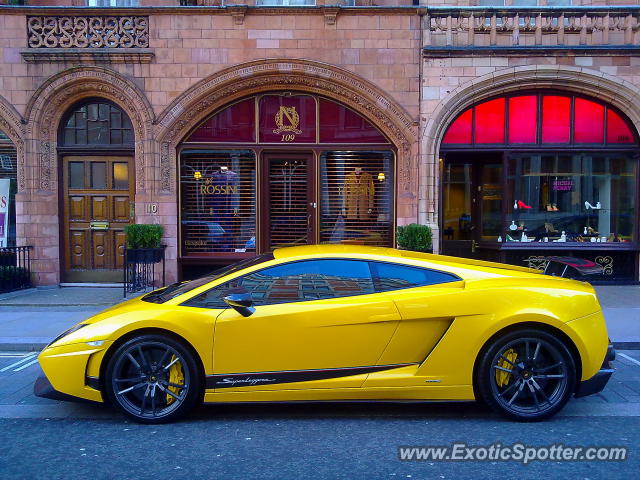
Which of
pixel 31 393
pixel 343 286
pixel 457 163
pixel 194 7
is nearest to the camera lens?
pixel 343 286

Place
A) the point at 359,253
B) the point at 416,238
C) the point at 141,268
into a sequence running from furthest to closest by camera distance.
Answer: the point at 141,268, the point at 416,238, the point at 359,253

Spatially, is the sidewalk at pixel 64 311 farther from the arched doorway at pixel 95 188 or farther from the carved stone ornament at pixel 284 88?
the carved stone ornament at pixel 284 88

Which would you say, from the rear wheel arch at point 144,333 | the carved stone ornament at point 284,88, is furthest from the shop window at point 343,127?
the rear wheel arch at point 144,333

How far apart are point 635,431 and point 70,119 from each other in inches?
459

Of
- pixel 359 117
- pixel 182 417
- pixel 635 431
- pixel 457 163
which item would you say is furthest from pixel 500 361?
pixel 457 163

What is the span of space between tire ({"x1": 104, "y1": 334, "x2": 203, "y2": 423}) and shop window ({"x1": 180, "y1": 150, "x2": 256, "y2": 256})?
7.59 m

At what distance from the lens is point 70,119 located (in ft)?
40.0

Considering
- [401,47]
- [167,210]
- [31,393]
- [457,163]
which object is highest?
[401,47]

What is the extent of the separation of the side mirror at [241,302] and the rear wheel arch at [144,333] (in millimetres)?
482

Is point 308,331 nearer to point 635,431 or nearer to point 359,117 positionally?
point 635,431

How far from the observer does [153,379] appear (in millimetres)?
4719

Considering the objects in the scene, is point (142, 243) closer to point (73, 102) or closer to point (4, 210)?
point (73, 102)

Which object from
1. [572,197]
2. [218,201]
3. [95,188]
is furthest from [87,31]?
[572,197]

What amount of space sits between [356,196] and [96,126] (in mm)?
5720
